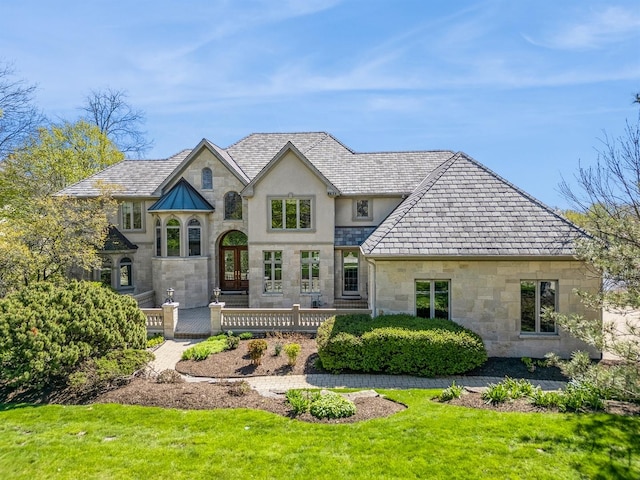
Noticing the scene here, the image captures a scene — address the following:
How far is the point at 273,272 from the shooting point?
2053cm

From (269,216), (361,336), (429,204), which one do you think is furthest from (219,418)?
(269,216)

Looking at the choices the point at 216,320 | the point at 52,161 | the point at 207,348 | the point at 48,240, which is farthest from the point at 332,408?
the point at 52,161

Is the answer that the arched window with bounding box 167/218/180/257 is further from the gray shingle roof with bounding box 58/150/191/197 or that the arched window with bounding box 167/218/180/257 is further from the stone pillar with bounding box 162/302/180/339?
the stone pillar with bounding box 162/302/180/339

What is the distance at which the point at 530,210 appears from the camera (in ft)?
46.9

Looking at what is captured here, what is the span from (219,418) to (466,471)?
5310mm

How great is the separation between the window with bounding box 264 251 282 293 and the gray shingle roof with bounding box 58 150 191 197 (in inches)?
342

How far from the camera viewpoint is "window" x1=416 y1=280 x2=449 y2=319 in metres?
13.4

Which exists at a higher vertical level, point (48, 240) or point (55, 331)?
point (48, 240)

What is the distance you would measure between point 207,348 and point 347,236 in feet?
33.5

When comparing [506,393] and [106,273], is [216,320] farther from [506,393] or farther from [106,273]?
[506,393]

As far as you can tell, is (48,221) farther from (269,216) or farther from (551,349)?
(551,349)

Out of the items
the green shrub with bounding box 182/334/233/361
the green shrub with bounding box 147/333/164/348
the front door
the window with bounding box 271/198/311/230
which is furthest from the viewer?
the front door

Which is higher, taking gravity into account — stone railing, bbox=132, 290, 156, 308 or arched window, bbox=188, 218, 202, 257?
arched window, bbox=188, 218, 202, 257

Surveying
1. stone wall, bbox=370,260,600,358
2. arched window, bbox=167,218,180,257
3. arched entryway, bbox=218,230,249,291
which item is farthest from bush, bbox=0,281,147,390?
arched entryway, bbox=218,230,249,291
